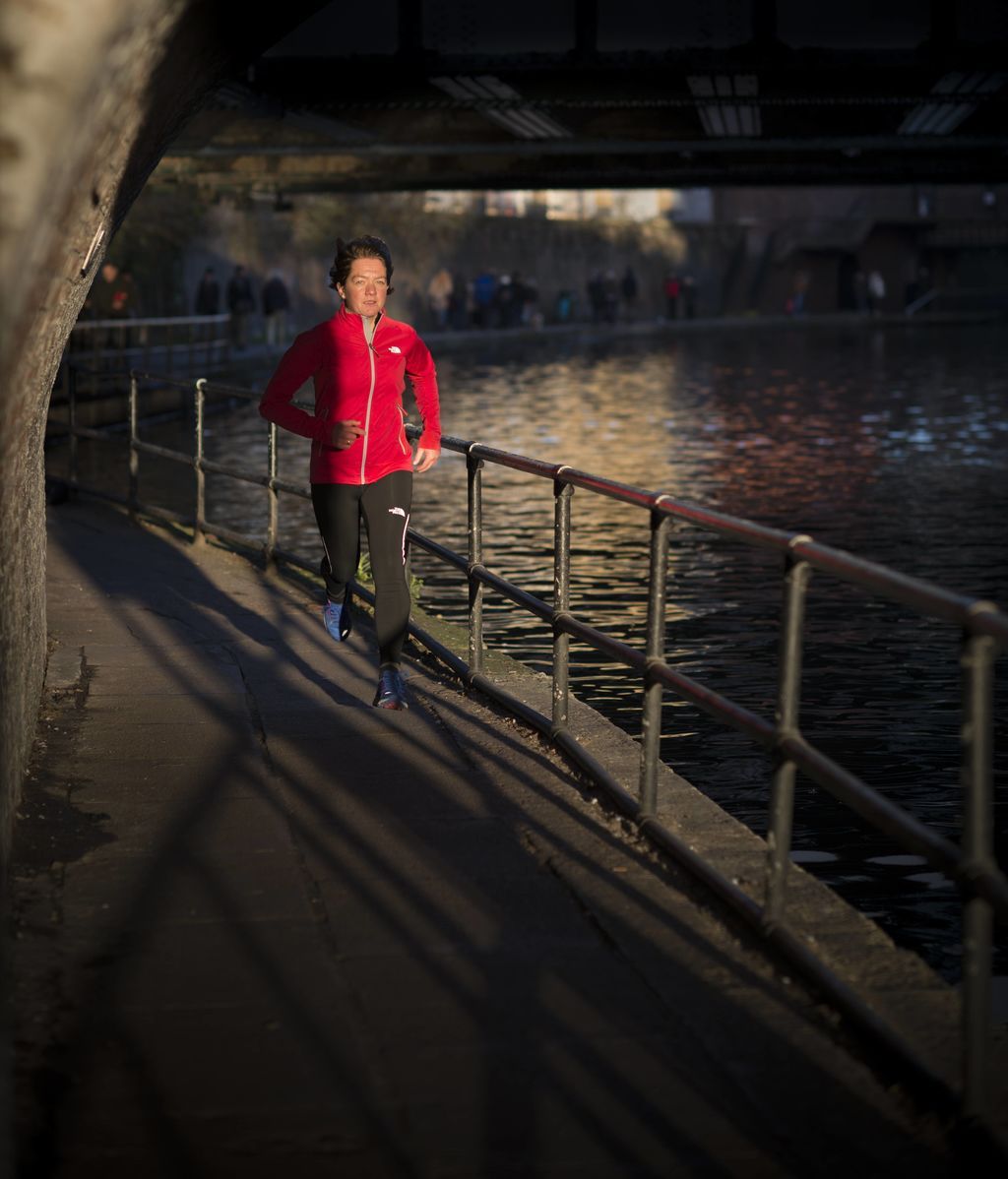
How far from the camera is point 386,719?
23.5ft

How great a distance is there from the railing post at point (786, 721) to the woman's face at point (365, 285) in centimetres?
277

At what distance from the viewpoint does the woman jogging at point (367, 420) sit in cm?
696

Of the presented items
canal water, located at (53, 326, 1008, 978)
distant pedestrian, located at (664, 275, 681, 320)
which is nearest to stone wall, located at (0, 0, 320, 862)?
canal water, located at (53, 326, 1008, 978)

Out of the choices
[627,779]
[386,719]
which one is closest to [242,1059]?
[627,779]

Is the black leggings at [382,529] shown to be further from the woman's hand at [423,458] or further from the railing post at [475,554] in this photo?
the railing post at [475,554]

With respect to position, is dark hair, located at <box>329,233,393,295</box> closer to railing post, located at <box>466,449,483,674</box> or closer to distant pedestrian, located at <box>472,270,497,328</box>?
railing post, located at <box>466,449,483,674</box>

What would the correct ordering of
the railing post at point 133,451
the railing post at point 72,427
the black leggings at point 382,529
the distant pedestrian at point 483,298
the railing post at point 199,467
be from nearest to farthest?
the black leggings at point 382,529
the railing post at point 199,467
the railing post at point 133,451
the railing post at point 72,427
the distant pedestrian at point 483,298

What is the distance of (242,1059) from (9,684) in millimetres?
1806

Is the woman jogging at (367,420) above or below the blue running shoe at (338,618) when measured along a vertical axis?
above

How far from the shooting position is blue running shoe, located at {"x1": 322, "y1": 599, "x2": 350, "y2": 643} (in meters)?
7.82

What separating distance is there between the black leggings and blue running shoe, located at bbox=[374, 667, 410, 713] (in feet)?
0.14

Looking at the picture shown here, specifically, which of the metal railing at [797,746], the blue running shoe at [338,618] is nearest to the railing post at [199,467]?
the blue running shoe at [338,618]

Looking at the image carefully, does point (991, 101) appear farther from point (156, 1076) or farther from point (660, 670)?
point (156, 1076)

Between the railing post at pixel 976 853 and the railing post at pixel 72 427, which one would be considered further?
the railing post at pixel 72 427
